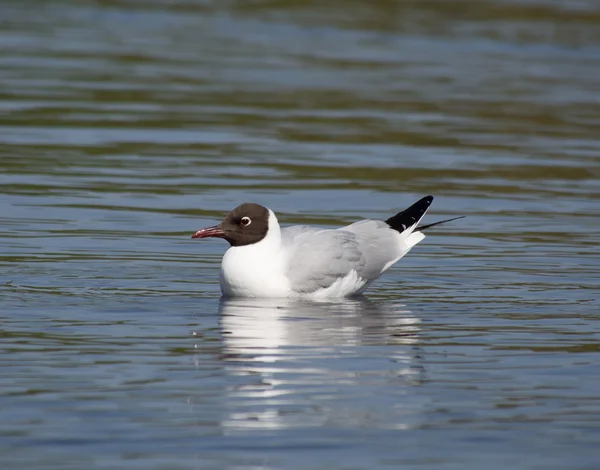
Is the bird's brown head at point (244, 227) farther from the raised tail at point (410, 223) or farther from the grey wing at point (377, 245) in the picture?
the raised tail at point (410, 223)

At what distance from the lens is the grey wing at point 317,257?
36.1 feet

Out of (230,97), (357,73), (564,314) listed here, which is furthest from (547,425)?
(357,73)

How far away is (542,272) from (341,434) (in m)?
5.03

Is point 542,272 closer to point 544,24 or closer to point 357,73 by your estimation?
point 357,73

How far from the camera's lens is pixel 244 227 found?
11.2 metres

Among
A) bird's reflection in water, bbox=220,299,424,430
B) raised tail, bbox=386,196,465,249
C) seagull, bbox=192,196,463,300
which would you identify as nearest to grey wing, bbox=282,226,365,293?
seagull, bbox=192,196,463,300

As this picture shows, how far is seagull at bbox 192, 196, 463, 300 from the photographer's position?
10945mm

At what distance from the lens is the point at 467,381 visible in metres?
8.41

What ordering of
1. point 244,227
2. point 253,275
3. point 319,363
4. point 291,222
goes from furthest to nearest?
point 291,222 < point 244,227 < point 253,275 < point 319,363

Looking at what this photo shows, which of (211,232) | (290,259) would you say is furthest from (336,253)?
(211,232)

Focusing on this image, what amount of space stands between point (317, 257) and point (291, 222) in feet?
10.6

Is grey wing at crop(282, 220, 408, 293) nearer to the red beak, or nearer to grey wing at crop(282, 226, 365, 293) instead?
grey wing at crop(282, 226, 365, 293)

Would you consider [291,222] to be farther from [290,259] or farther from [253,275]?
[253,275]

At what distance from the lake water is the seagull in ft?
0.55
